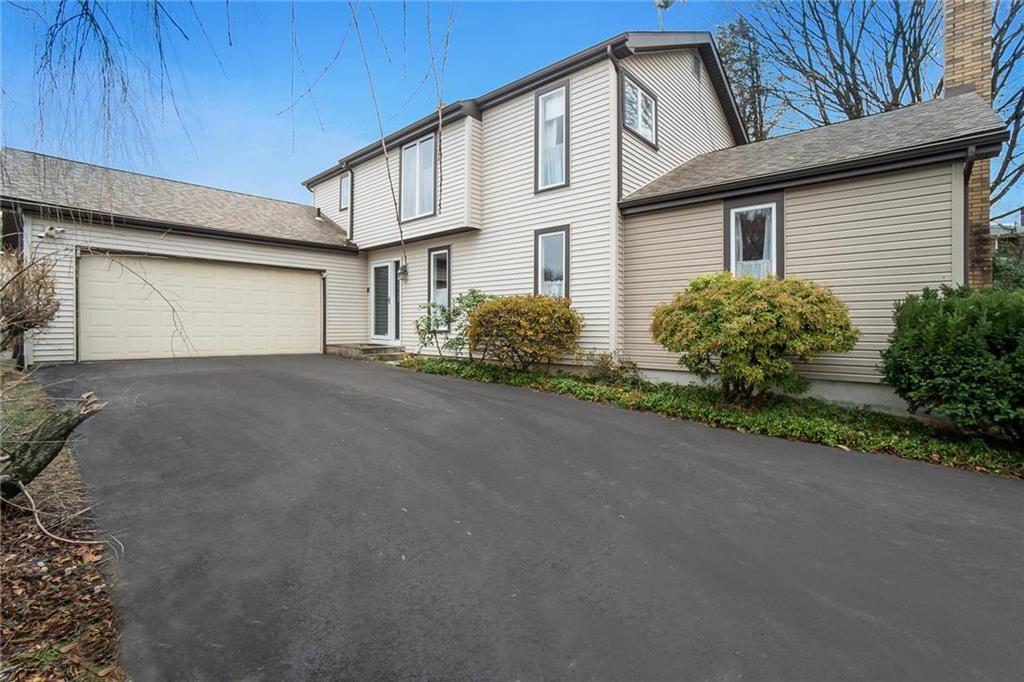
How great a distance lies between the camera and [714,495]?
4.07 metres

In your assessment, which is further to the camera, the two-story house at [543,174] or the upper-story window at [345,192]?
the upper-story window at [345,192]

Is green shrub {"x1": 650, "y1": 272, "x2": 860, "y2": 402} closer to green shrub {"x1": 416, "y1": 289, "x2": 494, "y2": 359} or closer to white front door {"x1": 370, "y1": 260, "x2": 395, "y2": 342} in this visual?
green shrub {"x1": 416, "y1": 289, "x2": 494, "y2": 359}

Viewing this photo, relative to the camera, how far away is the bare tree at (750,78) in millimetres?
18125

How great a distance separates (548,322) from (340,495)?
230 inches

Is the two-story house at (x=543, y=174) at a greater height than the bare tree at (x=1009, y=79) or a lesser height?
lesser

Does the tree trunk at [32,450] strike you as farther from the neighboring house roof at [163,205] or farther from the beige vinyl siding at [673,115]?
the beige vinyl siding at [673,115]

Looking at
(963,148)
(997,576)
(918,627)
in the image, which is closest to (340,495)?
(918,627)

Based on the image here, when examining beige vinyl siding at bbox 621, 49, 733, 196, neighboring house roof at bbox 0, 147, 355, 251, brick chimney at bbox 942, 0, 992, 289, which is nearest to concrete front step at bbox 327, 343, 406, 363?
neighboring house roof at bbox 0, 147, 355, 251

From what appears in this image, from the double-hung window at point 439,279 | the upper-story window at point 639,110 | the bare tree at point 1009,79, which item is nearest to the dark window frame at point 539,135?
the upper-story window at point 639,110

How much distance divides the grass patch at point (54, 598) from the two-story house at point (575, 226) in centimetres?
263

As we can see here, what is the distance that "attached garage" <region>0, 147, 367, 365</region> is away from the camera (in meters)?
9.75

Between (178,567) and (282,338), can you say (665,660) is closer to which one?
(178,567)

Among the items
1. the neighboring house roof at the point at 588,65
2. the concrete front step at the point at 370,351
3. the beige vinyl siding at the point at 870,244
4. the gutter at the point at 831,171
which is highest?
the neighboring house roof at the point at 588,65

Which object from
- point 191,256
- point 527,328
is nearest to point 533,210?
point 527,328
